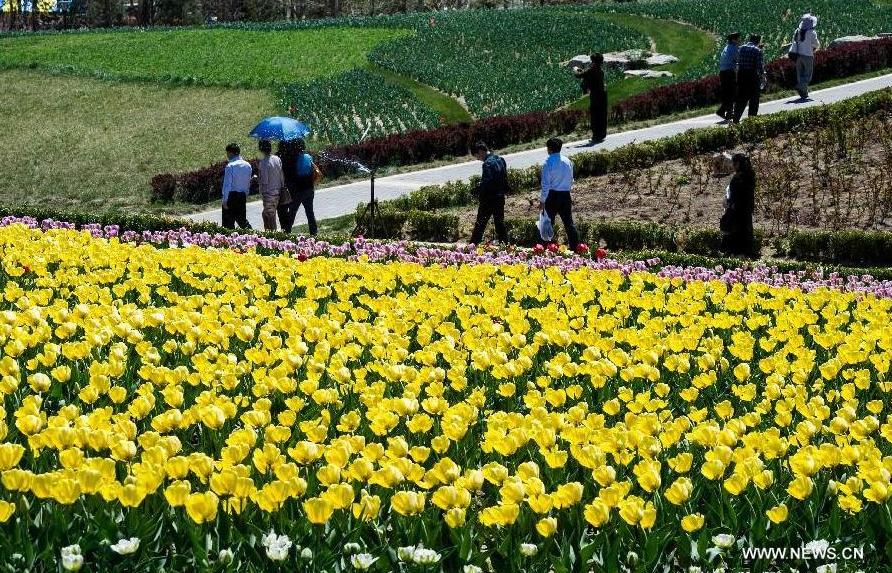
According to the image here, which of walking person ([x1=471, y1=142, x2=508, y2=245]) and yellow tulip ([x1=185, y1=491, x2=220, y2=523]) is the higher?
yellow tulip ([x1=185, y1=491, x2=220, y2=523])

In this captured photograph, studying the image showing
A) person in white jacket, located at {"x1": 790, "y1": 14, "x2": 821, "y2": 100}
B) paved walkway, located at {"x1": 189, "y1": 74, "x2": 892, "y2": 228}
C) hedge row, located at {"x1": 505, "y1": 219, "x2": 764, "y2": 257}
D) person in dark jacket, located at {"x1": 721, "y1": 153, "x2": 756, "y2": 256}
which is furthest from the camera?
person in white jacket, located at {"x1": 790, "y1": 14, "x2": 821, "y2": 100}

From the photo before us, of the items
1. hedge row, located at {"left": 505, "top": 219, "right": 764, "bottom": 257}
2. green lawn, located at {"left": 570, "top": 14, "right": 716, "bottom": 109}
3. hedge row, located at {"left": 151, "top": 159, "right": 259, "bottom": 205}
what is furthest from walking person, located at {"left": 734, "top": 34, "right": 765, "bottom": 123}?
hedge row, located at {"left": 151, "top": 159, "right": 259, "bottom": 205}

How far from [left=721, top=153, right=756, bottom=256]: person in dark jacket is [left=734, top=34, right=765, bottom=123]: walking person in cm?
821

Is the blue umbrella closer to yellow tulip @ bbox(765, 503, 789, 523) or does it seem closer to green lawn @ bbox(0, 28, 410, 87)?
yellow tulip @ bbox(765, 503, 789, 523)

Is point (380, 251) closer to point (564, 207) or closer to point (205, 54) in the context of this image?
point (564, 207)

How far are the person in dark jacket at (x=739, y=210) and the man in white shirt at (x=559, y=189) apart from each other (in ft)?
5.85

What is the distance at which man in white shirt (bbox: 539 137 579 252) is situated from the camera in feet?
40.5

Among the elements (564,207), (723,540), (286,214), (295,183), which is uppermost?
(723,540)

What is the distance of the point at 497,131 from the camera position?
23531 mm

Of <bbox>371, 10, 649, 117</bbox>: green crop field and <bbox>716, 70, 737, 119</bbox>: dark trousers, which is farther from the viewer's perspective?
<bbox>371, 10, 649, 117</bbox>: green crop field

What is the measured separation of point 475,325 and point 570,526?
308cm

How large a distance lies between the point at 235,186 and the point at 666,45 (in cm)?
3347

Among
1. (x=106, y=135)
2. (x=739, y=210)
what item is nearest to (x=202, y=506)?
(x=739, y=210)

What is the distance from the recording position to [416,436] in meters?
4.78
